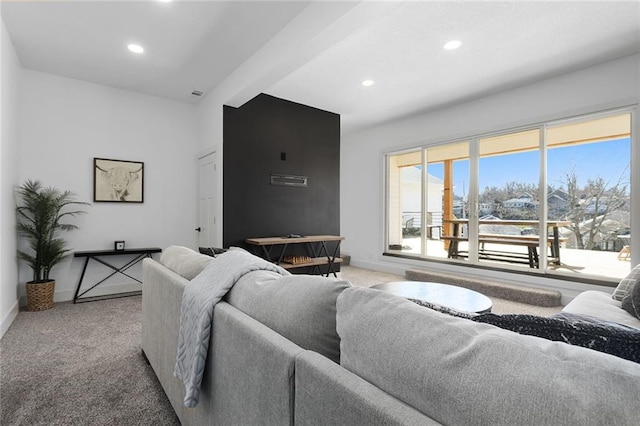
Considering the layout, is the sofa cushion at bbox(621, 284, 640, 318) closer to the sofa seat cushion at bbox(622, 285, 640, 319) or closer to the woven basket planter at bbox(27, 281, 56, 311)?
the sofa seat cushion at bbox(622, 285, 640, 319)

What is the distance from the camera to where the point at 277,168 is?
184 inches

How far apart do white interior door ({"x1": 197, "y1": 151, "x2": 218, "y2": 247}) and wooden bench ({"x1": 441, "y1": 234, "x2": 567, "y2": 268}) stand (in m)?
3.79

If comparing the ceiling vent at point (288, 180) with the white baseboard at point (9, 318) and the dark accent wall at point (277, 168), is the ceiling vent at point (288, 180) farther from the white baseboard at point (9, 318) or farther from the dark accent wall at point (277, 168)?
the white baseboard at point (9, 318)

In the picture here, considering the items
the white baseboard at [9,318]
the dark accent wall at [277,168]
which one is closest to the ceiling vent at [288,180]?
the dark accent wall at [277,168]

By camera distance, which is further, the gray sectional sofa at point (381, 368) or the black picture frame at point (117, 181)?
the black picture frame at point (117, 181)

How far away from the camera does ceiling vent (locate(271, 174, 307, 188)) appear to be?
464 cm

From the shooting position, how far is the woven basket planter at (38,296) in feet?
11.6

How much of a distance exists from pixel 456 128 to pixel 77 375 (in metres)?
5.27

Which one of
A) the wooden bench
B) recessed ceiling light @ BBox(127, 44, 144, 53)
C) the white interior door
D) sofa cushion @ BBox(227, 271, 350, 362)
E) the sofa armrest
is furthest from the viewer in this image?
the white interior door

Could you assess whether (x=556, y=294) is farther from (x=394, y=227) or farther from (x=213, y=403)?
(x=213, y=403)

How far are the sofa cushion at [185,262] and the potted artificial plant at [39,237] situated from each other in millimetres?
2472

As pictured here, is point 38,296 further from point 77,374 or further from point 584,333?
point 584,333

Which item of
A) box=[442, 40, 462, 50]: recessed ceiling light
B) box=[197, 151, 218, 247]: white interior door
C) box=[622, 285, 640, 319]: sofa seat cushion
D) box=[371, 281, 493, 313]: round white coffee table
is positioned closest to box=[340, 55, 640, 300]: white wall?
box=[442, 40, 462, 50]: recessed ceiling light

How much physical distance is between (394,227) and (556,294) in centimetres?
284
